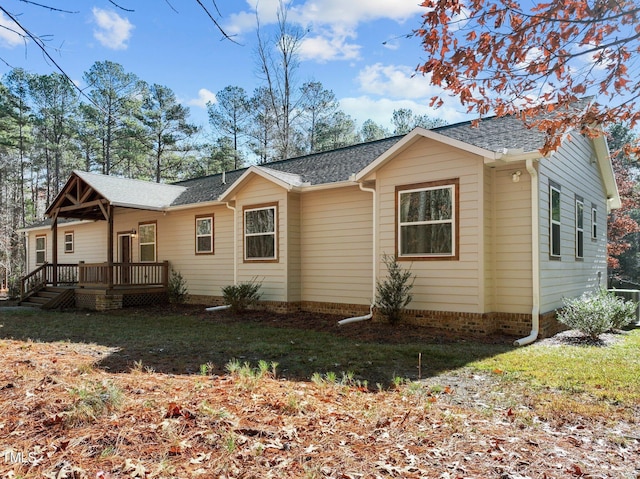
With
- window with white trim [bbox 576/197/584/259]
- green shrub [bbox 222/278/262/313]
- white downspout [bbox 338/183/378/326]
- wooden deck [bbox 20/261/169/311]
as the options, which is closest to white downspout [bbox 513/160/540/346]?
white downspout [bbox 338/183/378/326]

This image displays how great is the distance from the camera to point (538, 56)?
4121mm

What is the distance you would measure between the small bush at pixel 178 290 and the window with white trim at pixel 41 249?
10.3 m

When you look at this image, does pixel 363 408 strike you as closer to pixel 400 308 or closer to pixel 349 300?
pixel 400 308

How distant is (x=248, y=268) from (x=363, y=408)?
8.63m

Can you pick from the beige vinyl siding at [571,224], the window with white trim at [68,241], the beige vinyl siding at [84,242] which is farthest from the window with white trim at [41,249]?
the beige vinyl siding at [571,224]

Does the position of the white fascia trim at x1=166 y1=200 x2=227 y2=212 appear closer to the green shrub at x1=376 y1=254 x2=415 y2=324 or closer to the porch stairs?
the porch stairs

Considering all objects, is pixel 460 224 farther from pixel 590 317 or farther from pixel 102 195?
pixel 102 195

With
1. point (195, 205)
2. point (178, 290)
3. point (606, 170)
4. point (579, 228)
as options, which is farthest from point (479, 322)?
point (178, 290)

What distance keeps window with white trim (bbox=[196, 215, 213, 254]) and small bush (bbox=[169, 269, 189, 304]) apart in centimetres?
120

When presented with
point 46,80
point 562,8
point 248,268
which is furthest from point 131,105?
point 562,8

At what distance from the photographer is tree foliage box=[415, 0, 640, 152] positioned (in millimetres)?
3785

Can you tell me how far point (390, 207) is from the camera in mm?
9258

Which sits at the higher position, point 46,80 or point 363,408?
point 46,80

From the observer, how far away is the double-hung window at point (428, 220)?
27.7ft
